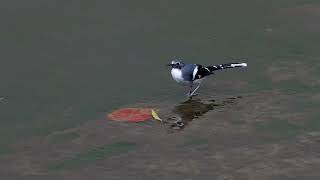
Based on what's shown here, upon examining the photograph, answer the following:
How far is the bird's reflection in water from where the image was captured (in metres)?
9.05

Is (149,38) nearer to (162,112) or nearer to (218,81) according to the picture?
(218,81)

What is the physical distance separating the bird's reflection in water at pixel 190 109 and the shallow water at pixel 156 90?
3 centimetres

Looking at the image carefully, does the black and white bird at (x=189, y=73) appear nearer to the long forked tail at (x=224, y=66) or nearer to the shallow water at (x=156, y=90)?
the long forked tail at (x=224, y=66)

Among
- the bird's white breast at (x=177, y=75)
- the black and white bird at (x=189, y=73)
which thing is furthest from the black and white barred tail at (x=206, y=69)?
the bird's white breast at (x=177, y=75)

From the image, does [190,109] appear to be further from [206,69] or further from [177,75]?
[206,69]

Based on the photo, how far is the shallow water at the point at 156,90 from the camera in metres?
7.97

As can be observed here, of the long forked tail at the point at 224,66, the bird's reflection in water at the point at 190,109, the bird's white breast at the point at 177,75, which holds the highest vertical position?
the long forked tail at the point at 224,66

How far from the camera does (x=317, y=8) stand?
12.8m

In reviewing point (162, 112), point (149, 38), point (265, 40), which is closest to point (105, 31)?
point (149, 38)

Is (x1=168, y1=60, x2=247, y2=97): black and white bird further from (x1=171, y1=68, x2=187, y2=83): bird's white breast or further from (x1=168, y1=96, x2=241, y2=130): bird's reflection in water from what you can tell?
(x1=168, y1=96, x2=241, y2=130): bird's reflection in water

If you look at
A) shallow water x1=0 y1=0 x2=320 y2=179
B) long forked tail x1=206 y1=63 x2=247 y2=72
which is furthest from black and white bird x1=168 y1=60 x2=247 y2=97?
shallow water x1=0 y1=0 x2=320 y2=179

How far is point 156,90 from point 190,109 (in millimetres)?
934

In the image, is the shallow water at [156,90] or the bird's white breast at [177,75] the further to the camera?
the bird's white breast at [177,75]

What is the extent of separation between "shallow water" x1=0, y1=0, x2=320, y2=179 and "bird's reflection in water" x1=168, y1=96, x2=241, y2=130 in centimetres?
3
